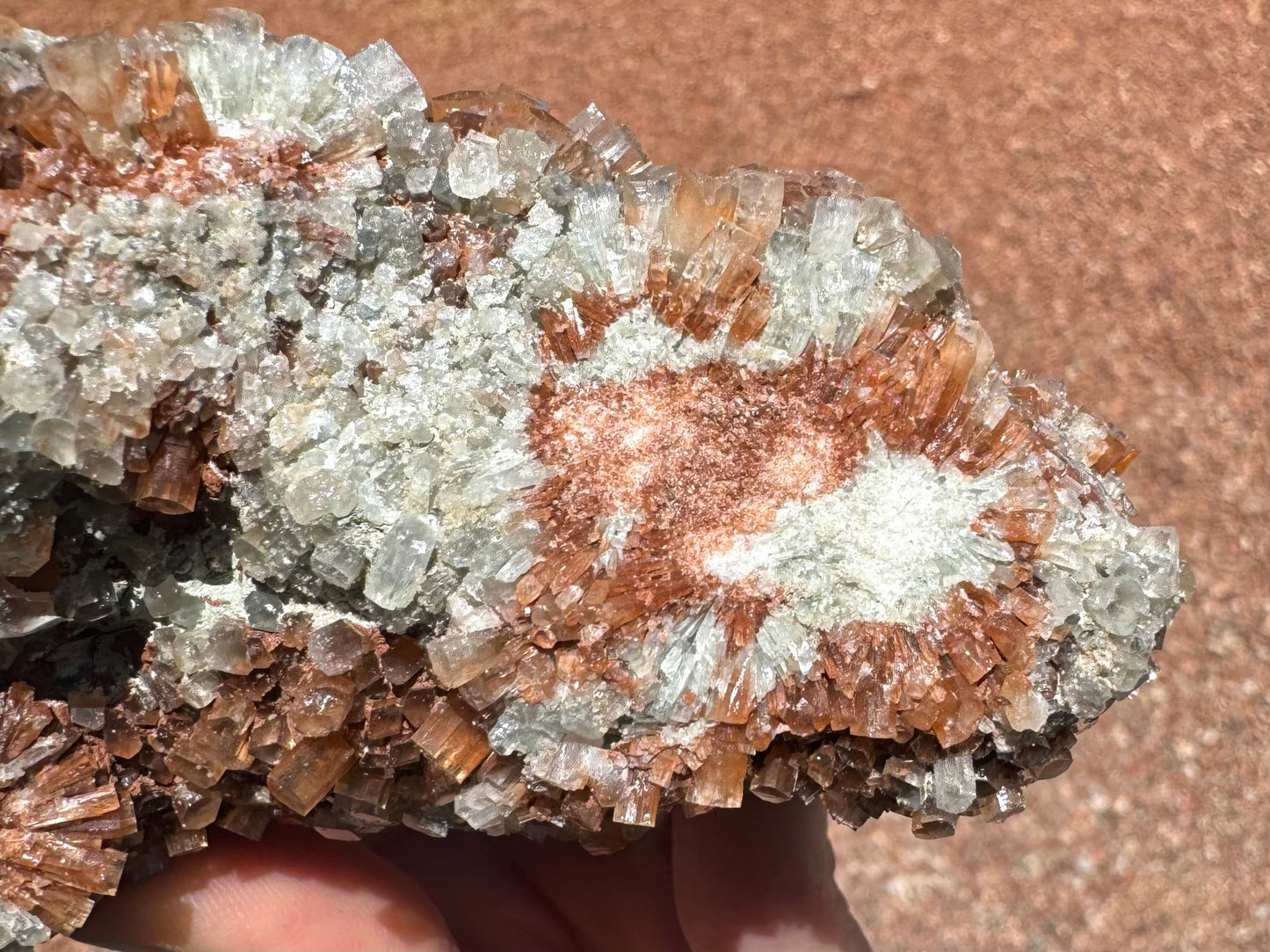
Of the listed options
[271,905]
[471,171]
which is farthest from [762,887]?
[471,171]

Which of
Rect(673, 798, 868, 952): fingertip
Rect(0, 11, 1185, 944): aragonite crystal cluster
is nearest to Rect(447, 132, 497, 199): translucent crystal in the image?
Rect(0, 11, 1185, 944): aragonite crystal cluster

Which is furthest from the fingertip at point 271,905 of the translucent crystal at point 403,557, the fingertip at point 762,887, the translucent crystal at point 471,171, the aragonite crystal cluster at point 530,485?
the translucent crystal at point 471,171

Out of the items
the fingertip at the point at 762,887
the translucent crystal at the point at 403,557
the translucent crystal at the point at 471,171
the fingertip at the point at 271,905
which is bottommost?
the fingertip at the point at 762,887

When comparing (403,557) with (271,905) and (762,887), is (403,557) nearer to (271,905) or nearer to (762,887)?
(271,905)

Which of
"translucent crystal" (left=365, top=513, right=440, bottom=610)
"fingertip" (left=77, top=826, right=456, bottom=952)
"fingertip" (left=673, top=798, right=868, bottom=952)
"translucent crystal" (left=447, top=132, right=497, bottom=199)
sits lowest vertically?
"fingertip" (left=673, top=798, right=868, bottom=952)

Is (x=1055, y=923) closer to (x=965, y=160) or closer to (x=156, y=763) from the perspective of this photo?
(x=965, y=160)

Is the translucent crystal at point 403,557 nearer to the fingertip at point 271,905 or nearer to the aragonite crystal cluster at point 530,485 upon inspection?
the aragonite crystal cluster at point 530,485

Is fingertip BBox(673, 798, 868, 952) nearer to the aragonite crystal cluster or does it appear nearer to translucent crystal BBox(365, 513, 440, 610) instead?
the aragonite crystal cluster
